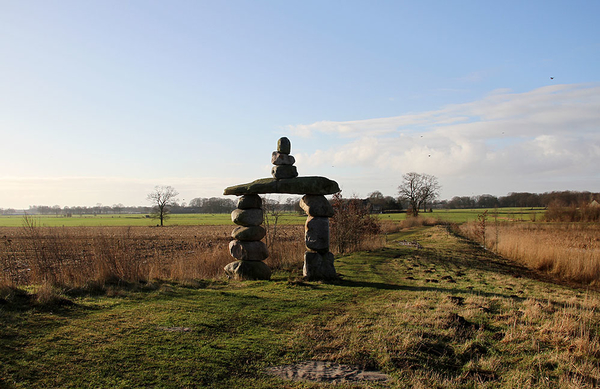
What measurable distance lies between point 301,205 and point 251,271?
253cm

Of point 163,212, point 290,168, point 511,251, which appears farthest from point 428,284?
point 163,212

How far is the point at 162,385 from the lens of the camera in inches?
179

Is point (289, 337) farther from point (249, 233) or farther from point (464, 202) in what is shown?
point (464, 202)

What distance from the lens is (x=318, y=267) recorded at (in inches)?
461

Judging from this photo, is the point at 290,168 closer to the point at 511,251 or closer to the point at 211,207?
the point at 511,251

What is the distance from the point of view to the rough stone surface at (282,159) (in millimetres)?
12086

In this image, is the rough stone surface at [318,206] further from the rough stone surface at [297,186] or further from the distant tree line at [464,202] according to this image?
the distant tree line at [464,202]

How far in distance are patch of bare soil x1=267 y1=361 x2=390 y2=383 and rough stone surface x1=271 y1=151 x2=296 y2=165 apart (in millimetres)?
7479

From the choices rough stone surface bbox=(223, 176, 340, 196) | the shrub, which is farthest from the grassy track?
the shrub

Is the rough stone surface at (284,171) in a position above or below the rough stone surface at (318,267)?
above

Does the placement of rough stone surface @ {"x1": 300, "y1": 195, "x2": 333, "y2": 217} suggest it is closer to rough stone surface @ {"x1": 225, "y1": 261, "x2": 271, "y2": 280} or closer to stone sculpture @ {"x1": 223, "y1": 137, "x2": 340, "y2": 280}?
stone sculpture @ {"x1": 223, "y1": 137, "x2": 340, "y2": 280}

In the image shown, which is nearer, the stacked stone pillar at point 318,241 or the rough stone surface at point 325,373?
the rough stone surface at point 325,373

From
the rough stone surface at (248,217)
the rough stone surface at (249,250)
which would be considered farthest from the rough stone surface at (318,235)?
the rough stone surface at (248,217)

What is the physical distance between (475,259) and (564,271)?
3.41 m
